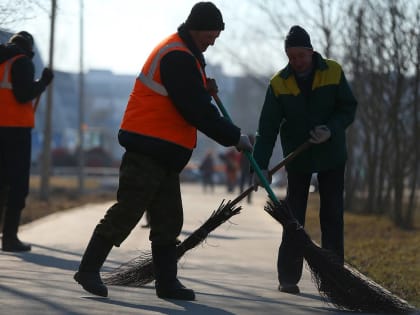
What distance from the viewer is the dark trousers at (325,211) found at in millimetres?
8008

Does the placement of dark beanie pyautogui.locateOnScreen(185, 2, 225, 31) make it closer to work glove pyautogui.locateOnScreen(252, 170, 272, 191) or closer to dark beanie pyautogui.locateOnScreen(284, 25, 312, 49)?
dark beanie pyautogui.locateOnScreen(284, 25, 312, 49)

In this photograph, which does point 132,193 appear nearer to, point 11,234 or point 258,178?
point 258,178

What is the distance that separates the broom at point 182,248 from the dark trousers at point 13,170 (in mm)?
2297

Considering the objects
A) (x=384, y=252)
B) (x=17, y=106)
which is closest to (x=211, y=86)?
(x=17, y=106)

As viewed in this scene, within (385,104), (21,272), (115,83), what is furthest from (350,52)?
(115,83)

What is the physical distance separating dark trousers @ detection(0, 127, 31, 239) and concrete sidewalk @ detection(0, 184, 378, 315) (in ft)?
1.15

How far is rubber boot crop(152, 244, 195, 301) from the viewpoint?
7.43 meters

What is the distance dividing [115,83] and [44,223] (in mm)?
116082

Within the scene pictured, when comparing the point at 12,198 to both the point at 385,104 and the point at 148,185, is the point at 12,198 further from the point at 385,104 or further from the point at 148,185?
the point at 385,104

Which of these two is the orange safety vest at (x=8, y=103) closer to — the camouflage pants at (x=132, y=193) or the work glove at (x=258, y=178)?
the work glove at (x=258, y=178)

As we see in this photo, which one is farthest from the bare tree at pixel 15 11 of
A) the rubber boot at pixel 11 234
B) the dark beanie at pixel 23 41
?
the rubber boot at pixel 11 234

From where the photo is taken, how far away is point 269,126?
8.12m

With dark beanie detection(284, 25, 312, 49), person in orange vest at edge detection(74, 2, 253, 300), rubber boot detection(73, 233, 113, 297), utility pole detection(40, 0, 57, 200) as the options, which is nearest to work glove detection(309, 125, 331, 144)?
dark beanie detection(284, 25, 312, 49)

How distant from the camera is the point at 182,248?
26.5 feet
